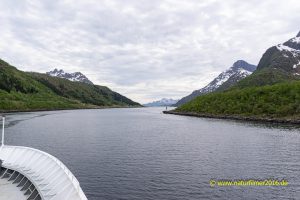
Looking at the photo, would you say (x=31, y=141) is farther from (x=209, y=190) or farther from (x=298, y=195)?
(x=298, y=195)

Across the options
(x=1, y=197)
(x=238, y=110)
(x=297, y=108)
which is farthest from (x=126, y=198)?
(x=238, y=110)

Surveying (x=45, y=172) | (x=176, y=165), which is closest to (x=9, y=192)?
(x=45, y=172)

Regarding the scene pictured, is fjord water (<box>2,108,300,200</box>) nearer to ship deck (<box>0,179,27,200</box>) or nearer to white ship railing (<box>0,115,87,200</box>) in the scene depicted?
white ship railing (<box>0,115,87,200</box>)

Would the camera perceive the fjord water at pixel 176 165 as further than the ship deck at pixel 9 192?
Yes

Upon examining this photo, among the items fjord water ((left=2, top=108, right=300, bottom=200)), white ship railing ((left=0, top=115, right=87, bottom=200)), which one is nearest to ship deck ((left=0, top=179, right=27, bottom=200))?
white ship railing ((left=0, top=115, right=87, bottom=200))

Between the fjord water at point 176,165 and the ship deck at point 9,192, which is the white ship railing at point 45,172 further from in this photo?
the fjord water at point 176,165

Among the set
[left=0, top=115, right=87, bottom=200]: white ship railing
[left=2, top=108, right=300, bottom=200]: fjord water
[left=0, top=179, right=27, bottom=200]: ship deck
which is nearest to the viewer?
[left=0, top=115, right=87, bottom=200]: white ship railing

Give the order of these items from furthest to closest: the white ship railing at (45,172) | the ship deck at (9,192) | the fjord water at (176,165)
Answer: the fjord water at (176,165) → the ship deck at (9,192) → the white ship railing at (45,172)

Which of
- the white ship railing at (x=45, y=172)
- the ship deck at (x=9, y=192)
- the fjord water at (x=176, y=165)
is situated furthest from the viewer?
the fjord water at (x=176, y=165)

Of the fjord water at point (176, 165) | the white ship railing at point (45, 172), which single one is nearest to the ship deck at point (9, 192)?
the white ship railing at point (45, 172)

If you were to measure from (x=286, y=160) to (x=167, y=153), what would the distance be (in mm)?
25534

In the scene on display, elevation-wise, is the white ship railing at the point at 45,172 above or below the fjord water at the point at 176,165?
above

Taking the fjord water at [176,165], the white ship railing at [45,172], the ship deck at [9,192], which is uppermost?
the white ship railing at [45,172]

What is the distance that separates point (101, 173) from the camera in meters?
50.0
